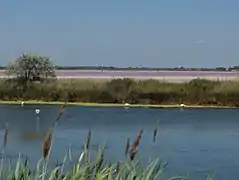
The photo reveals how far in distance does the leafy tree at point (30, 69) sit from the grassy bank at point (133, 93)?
2.13 m

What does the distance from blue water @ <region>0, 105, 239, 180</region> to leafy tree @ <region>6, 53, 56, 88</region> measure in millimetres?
8620

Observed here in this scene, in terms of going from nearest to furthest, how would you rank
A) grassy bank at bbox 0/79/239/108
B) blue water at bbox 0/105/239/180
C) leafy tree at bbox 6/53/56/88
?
Result: blue water at bbox 0/105/239/180 → grassy bank at bbox 0/79/239/108 → leafy tree at bbox 6/53/56/88

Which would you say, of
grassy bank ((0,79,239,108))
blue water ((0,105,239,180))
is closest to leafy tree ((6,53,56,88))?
grassy bank ((0,79,239,108))

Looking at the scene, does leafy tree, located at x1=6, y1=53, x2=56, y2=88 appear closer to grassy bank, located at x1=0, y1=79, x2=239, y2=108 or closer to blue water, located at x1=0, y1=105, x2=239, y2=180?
grassy bank, located at x1=0, y1=79, x2=239, y2=108

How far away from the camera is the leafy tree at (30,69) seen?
44781 mm

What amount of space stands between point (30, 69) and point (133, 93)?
7405 mm

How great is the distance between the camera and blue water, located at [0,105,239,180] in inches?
643

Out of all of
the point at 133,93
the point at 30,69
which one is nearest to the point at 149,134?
the point at 133,93

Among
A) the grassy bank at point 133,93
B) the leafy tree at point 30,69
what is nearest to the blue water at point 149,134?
the grassy bank at point 133,93

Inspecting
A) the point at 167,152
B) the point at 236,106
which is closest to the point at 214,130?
the point at 167,152

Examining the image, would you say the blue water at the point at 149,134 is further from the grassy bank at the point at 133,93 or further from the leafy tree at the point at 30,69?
the leafy tree at the point at 30,69

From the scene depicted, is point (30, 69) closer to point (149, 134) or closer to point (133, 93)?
point (133, 93)

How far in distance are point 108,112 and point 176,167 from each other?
1771 cm

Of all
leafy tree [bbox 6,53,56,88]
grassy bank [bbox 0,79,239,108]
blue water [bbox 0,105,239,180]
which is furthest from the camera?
leafy tree [bbox 6,53,56,88]
